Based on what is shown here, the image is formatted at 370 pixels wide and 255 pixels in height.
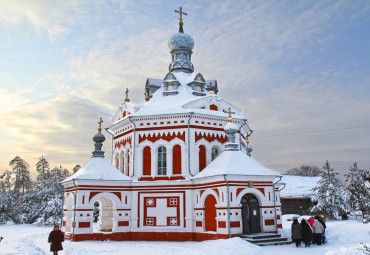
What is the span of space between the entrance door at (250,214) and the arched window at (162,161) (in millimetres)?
5561

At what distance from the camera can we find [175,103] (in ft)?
75.7

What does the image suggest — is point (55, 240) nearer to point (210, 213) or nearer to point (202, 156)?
point (210, 213)

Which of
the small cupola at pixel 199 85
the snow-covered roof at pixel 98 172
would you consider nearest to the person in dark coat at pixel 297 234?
the snow-covered roof at pixel 98 172

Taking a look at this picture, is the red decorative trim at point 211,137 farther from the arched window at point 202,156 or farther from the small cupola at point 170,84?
the small cupola at point 170,84

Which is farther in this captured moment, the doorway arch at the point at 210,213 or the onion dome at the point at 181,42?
the onion dome at the point at 181,42

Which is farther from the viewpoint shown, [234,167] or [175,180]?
[175,180]

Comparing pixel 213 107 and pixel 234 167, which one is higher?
pixel 213 107

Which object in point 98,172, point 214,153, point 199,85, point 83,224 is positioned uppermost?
point 199,85

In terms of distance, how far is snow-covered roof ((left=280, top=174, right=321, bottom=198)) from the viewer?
133 ft

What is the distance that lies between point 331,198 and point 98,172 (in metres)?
23.6

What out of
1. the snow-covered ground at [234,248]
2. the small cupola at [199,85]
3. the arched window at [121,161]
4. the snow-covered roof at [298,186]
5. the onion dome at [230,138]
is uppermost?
the small cupola at [199,85]

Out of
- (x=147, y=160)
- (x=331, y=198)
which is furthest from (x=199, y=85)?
(x=331, y=198)

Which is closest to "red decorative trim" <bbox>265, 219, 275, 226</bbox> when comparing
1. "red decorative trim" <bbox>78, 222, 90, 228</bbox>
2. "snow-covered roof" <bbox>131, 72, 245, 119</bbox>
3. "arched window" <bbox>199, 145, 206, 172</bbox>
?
"arched window" <bbox>199, 145, 206, 172</bbox>

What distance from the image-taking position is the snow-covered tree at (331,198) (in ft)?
109
